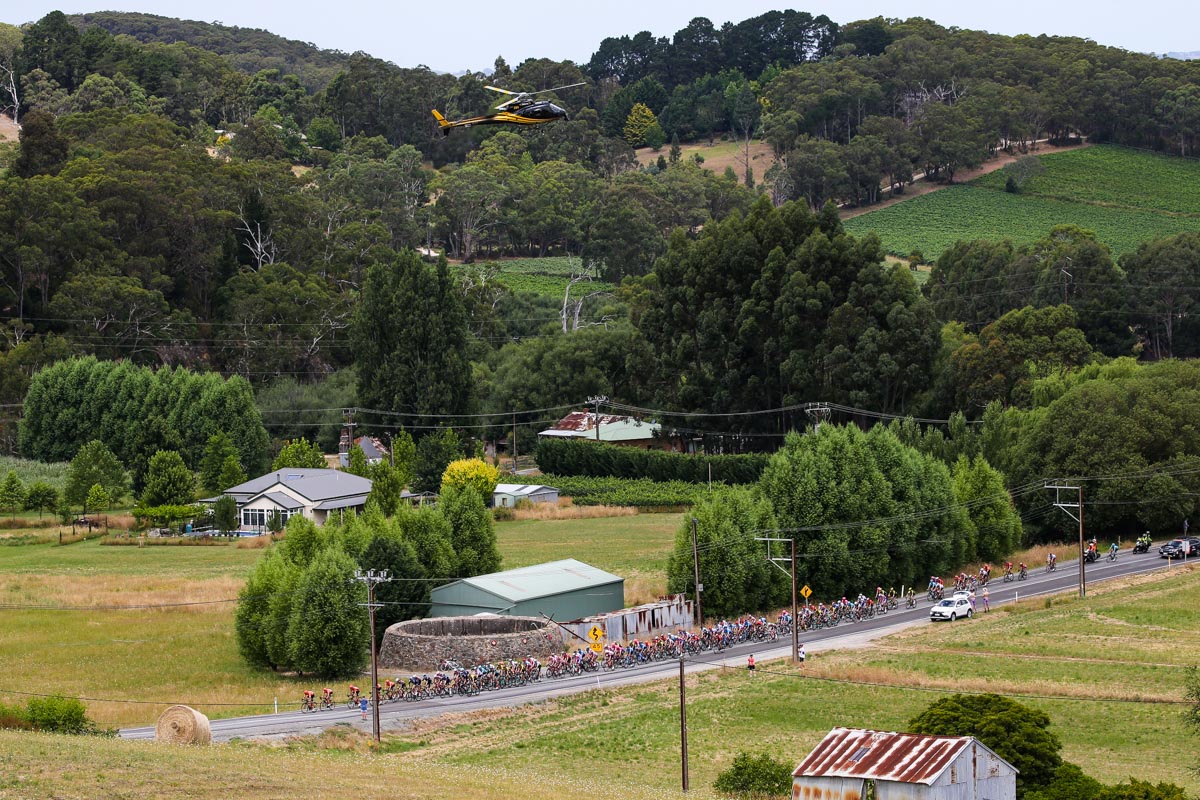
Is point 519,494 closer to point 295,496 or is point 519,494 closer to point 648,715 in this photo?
point 295,496

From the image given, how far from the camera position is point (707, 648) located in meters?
54.5

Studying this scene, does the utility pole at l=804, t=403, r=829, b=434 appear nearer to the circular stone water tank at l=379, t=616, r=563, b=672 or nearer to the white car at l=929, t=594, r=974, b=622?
the white car at l=929, t=594, r=974, b=622

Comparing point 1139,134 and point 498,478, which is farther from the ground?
point 1139,134

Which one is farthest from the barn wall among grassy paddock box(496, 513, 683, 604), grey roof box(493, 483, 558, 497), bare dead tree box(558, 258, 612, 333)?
bare dead tree box(558, 258, 612, 333)

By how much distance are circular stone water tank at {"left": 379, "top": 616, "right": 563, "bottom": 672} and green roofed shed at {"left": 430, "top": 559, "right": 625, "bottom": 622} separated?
649 mm

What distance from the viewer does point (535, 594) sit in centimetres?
5534

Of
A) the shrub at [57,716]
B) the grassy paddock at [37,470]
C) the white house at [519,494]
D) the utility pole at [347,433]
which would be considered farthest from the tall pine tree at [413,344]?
the shrub at [57,716]

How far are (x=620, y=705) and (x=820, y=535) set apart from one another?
759 inches

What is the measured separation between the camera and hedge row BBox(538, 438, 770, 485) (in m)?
89.2

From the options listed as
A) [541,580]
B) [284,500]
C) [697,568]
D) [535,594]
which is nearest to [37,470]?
[284,500]

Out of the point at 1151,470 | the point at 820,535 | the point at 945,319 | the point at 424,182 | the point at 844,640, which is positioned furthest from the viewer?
the point at 424,182

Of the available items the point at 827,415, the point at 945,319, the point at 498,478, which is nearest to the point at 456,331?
the point at 498,478

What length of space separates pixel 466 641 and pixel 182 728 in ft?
55.8

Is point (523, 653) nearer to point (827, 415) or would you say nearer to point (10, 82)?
point (827, 415)
